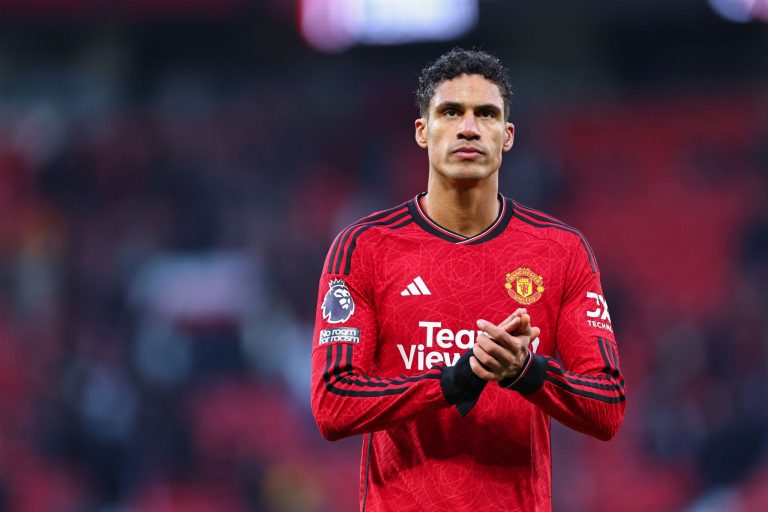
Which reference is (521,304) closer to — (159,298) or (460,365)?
(460,365)

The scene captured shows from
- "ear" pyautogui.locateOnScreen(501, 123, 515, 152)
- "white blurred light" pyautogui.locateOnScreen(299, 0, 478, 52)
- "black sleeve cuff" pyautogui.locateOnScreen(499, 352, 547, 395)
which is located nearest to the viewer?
"black sleeve cuff" pyautogui.locateOnScreen(499, 352, 547, 395)

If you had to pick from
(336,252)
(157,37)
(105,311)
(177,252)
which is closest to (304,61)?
(157,37)

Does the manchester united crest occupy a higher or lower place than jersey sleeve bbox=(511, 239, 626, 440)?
higher

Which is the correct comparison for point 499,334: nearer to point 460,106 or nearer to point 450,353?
point 450,353

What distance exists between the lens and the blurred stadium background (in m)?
11.1

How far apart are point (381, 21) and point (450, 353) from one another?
1011cm

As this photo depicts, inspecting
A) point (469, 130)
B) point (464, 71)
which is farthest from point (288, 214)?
point (469, 130)

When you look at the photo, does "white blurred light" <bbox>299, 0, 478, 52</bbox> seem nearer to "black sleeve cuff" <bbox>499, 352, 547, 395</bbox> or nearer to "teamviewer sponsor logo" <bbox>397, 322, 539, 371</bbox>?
"teamviewer sponsor logo" <bbox>397, 322, 539, 371</bbox>

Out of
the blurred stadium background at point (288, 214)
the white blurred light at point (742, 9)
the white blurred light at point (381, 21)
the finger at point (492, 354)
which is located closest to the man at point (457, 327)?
the finger at point (492, 354)

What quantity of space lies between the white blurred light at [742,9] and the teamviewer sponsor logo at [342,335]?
34.1ft

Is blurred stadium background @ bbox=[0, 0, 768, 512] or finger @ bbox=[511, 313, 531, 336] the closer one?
finger @ bbox=[511, 313, 531, 336]

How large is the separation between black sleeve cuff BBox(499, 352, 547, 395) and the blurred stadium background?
7.51m

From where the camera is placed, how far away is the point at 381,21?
1318 centimetres

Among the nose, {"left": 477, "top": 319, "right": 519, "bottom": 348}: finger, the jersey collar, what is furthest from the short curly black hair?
{"left": 477, "top": 319, "right": 519, "bottom": 348}: finger
